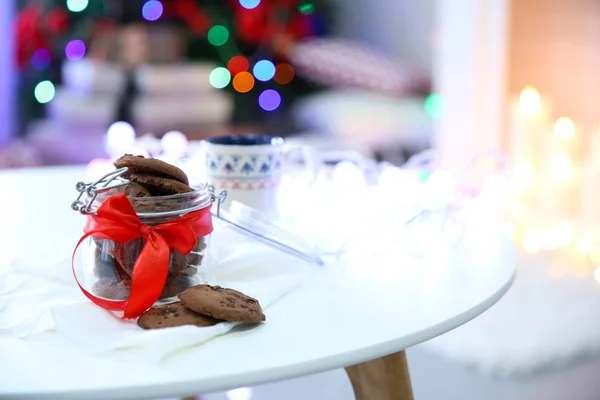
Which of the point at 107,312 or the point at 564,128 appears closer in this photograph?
the point at 107,312

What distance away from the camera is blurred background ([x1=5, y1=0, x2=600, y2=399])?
4.28ft

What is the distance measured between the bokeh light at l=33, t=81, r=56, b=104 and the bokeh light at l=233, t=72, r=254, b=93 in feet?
2.70

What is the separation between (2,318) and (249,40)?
115 inches

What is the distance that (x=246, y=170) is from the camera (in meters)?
0.80

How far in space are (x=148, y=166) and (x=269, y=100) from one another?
2.79 metres

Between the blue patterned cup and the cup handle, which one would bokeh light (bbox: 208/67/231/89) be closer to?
the cup handle

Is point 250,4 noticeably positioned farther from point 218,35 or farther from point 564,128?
point 564,128

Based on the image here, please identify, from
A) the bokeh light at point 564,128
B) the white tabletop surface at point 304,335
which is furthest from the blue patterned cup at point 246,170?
the bokeh light at point 564,128

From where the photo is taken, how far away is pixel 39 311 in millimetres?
596

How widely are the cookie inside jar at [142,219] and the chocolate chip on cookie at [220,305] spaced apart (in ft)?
0.16

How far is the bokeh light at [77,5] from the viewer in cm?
315

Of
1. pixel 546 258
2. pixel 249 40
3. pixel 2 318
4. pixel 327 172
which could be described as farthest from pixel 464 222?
pixel 249 40

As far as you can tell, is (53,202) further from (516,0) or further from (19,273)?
(516,0)

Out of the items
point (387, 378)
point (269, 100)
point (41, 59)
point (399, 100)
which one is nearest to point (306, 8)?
point (269, 100)
